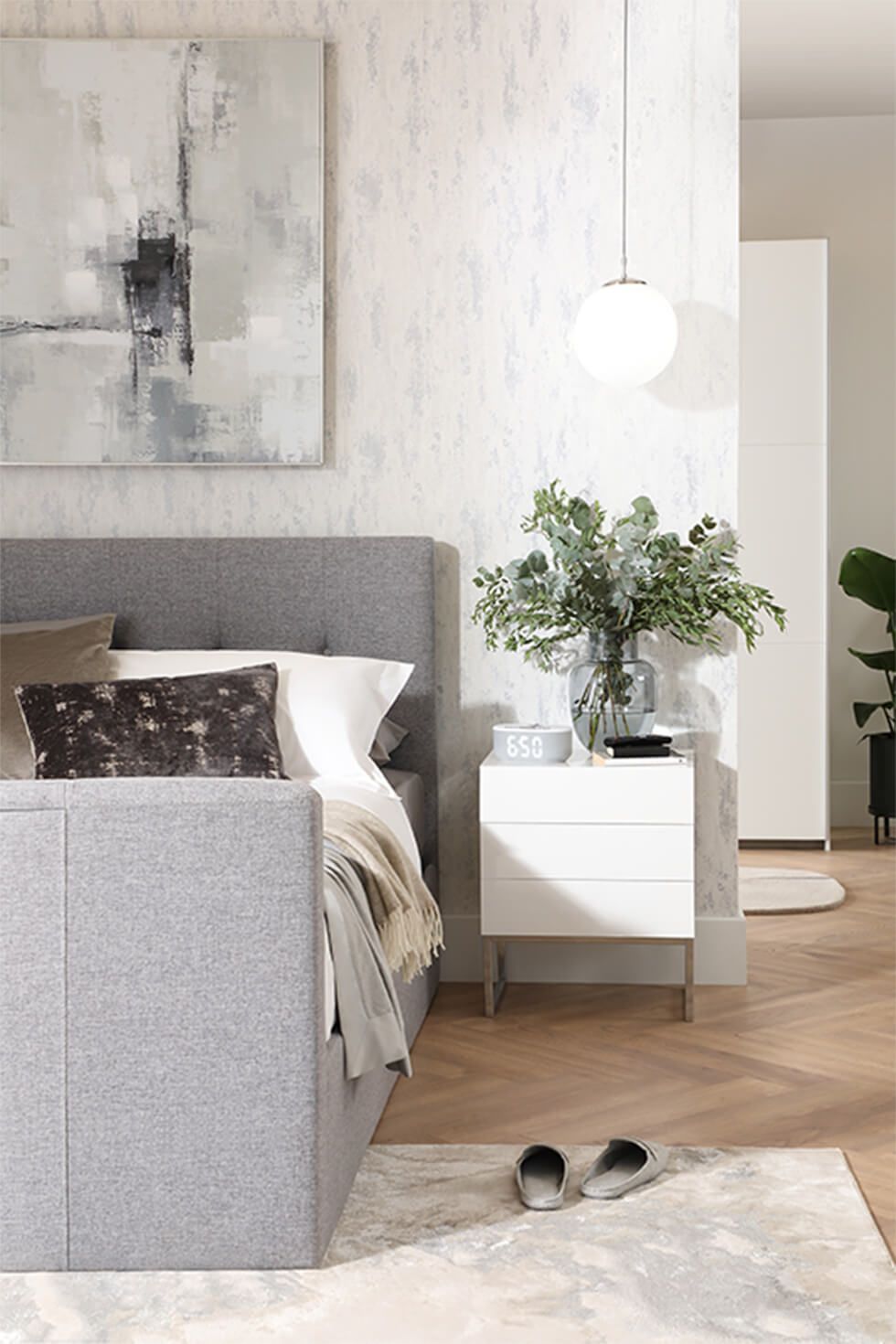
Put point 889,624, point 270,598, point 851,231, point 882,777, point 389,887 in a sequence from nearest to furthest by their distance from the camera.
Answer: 1. point 389,887
2. point 270,598
3. point 882,777
4. point 889,624
5. point 851,231

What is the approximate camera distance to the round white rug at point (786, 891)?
179 inches

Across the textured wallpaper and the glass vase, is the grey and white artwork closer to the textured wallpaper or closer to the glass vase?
the textured wallpaper

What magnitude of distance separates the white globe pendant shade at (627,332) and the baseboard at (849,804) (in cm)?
315

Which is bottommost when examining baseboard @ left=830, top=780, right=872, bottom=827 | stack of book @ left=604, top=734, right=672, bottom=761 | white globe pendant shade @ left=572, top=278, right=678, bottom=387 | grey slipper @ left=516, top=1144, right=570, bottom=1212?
grey slipper @ left=516, top=1144, right=570, bottom=1212

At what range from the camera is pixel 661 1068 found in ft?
9.89

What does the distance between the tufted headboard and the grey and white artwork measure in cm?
27

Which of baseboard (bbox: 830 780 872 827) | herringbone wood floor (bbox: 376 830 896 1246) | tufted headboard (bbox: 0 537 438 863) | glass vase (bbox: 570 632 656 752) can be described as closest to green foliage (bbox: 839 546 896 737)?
baseboard (bbox: 830 780 872 827)

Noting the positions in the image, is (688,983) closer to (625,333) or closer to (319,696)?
(319,696)

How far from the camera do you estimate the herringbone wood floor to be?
2.65 metres

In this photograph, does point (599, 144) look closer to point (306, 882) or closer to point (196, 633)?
point (196, 633)

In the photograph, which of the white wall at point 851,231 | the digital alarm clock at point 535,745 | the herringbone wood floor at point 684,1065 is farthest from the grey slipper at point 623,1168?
the white wall at point 851,231

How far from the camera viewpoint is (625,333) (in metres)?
3.52

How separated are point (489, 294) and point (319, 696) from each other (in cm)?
117

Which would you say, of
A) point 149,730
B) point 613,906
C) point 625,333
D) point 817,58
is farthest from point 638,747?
point 817,58
